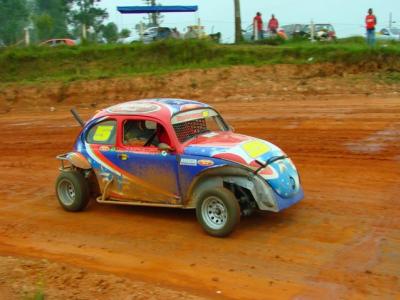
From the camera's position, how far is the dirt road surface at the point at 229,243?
20.2ft

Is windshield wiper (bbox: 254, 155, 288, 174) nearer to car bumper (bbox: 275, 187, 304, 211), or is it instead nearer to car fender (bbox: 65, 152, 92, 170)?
car bumper (bbox: 275, 187, 304, 211)

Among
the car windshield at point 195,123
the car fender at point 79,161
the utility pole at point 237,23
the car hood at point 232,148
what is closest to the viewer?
the car hood at point 232,148

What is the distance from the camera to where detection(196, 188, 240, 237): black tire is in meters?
7.39

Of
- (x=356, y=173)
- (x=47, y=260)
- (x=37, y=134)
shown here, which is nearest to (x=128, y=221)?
(x=47, y=260)

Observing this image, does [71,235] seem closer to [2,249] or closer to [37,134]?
[2,249]

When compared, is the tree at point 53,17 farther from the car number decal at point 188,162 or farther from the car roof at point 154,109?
the car number decal at point 188,162

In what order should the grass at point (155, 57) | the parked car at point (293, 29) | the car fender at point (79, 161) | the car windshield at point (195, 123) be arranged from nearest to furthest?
the car windshield at point (195, 123) < the car fender at point (79, 161) < the grass at point (155, 57) < the parked car at point (293, 29)

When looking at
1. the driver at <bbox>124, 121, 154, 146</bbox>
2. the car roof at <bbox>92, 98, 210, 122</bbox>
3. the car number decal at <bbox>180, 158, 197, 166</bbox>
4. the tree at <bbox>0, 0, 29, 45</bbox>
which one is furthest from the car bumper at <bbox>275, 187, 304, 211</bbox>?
the tree at <bbox>0, 0, 29, 45</bbox>

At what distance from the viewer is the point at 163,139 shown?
27.1 ft

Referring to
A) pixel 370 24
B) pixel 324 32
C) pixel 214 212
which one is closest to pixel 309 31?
pixel 324 32

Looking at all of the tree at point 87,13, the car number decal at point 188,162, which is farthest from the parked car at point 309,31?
the tree at point 87,13

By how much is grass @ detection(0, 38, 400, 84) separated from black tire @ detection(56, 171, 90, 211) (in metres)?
15.9

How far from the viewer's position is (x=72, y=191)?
9.25 meters

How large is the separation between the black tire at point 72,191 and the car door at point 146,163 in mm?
743
